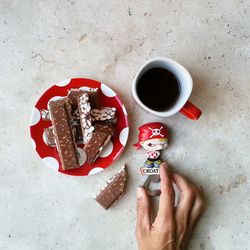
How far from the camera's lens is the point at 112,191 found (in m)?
1.19

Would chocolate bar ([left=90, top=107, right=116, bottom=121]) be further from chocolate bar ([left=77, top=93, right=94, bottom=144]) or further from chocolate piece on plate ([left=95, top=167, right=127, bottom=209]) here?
chocolate piece on plate ([left=95, top=167, right=127, bottom=209])

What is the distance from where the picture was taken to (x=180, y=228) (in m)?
1.21

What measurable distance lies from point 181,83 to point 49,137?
39 cm

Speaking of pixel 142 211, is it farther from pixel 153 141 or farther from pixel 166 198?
pixel 153 141

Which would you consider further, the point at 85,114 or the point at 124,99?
the point at 124,99

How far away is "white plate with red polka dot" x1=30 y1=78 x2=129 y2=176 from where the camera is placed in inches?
45.4

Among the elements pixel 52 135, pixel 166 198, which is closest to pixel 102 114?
pixel 52 135

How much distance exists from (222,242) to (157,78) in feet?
1.78

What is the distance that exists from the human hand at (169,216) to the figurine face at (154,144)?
6 centimetres

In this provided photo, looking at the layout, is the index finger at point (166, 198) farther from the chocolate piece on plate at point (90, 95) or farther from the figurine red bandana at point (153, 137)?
the chocolate piece on plate at point (90, 95)

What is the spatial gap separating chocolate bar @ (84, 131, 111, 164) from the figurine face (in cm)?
11

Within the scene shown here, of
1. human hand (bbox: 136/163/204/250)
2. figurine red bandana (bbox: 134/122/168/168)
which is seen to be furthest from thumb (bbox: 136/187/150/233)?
figurine red bandana (bbox: 134/122/168/168)

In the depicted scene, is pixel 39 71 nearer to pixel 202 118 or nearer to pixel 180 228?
pixel 202 118

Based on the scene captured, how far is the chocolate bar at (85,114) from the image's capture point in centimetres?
110
